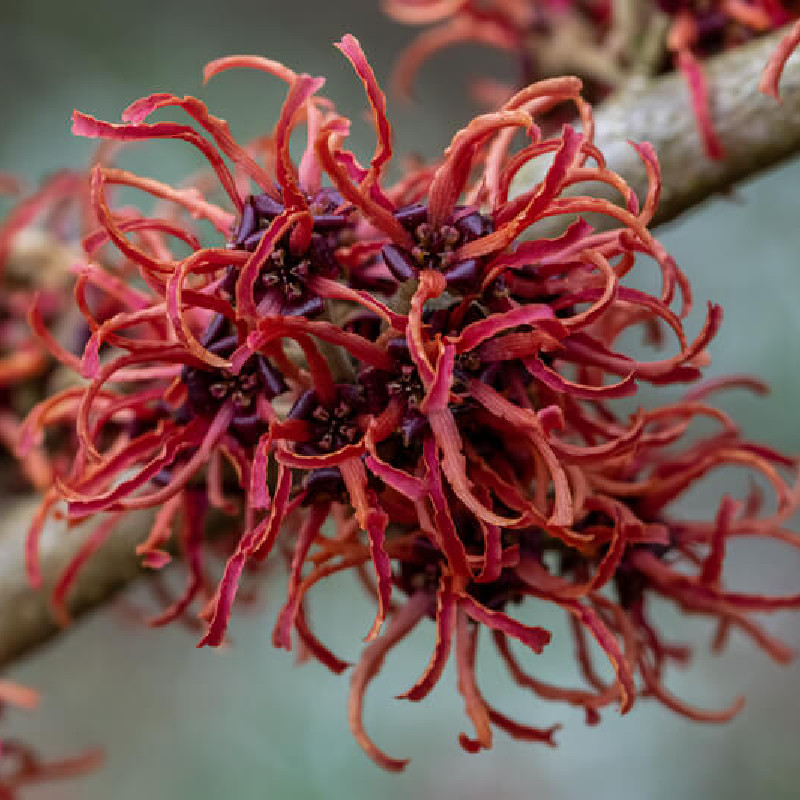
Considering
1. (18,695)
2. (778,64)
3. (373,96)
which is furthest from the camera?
(18,695)

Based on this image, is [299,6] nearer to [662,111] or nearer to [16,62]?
[16,62]

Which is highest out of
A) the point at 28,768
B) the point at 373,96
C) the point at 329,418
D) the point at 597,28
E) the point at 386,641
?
the point at 597,28

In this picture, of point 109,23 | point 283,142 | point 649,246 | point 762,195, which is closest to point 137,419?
point 283,142

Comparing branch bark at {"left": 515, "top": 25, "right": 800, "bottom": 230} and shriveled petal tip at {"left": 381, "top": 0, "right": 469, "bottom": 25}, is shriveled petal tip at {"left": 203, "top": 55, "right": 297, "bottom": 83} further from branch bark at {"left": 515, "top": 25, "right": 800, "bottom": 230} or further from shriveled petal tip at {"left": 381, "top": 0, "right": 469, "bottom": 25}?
shriveled petal tip at {"left": 381, "top": 0, "right": 469, "bottom": 25}

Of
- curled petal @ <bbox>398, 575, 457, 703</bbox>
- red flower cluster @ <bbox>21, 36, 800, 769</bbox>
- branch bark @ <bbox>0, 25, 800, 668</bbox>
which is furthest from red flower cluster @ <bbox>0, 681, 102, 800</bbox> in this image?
curled petal @ <bbox>398, 575, 457, 703</bbox>

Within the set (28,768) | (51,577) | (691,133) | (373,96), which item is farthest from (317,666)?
(373,96)

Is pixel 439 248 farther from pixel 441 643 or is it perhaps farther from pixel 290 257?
pixel 441 643

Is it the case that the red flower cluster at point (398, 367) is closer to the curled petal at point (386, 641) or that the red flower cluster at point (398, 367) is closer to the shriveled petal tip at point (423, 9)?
the curled petal at point (386, 641)

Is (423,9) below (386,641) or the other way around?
the other way around

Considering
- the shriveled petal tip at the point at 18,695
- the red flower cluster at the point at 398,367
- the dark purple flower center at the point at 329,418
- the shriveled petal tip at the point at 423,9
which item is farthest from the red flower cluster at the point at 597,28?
the shriveled petal tip at the point at 18,695
